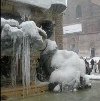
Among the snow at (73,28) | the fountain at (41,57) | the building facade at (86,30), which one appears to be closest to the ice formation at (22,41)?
the fountain at (41,57)

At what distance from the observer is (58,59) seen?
48.0ft

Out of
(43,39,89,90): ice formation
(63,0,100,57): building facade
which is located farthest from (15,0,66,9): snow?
(63,0,100,57): building facade

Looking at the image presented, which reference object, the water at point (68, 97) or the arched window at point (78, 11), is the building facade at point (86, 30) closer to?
the arched window at point (78, 11)

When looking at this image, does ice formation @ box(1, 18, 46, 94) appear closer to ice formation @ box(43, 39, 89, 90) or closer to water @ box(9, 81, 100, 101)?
water @ box(9, 81, 100, 101)

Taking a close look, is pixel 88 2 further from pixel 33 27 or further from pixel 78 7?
pixel 33 27

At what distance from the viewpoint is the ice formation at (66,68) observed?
13.7 m

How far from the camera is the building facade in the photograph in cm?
4499

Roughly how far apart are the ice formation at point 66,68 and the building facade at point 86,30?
29706 mm

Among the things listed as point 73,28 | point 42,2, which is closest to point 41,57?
point 42,2

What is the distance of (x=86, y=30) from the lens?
46.2m

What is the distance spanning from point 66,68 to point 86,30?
32.4m

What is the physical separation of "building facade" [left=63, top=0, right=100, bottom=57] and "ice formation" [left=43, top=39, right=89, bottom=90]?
1170 inches

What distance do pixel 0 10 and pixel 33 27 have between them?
2321 mm

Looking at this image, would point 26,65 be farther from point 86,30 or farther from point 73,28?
point 73,28
